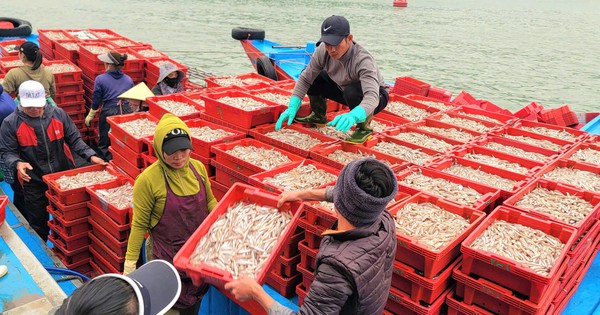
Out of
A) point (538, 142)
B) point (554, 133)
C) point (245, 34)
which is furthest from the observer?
point (245, 34)

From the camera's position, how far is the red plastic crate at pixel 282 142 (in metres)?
5.01

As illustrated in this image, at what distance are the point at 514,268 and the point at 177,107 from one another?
15.6 ft

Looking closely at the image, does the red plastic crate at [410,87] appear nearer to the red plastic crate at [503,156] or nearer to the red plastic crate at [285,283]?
the red plastic crate at [503,156]

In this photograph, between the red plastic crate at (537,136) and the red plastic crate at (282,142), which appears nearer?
the red plastic crate at (282,142)

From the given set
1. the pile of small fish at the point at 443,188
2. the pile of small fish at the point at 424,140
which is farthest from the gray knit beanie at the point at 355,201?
the pile of small fish at the point at 424,140

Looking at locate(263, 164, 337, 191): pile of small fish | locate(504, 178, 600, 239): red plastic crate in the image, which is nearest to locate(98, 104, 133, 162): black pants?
locate(263, 164, 337, 191): pile of small fish

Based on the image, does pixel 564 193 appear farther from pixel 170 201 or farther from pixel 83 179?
pixel 83 179

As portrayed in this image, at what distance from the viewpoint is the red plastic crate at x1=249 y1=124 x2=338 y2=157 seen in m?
5.01

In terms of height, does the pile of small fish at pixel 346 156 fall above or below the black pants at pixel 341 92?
below

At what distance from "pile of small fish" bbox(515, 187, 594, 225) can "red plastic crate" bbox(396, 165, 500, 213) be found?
0.75 feet

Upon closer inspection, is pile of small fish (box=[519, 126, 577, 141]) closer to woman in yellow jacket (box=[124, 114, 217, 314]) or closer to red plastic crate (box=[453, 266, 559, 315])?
red plastic crate (box=[453, 266, 559, 315])

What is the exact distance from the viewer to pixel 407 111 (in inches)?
274

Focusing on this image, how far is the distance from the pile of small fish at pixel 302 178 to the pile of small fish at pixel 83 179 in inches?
88.0

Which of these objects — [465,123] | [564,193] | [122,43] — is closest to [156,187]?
[564,193]
